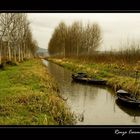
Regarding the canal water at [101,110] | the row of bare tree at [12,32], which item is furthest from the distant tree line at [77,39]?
the canal water at [101,110]

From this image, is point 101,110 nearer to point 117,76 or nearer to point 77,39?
point 117,76

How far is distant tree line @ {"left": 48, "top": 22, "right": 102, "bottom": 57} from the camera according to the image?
106 ft

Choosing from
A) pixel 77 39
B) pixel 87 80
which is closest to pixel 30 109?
pixel 87 80

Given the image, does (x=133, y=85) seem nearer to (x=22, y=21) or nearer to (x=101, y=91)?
(x=101, y=91)

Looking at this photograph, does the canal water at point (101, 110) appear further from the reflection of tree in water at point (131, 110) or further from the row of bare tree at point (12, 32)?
the row of bare tree at point (12, 32)

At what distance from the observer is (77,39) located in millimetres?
37656

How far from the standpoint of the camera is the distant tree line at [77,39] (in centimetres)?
3244

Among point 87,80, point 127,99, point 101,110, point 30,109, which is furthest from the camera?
point 87,80

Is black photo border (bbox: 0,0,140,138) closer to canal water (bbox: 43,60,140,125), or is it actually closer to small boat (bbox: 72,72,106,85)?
canal water (bbox: 43,60,140,125)

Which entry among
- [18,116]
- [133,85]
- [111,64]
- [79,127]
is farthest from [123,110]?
[111,64]

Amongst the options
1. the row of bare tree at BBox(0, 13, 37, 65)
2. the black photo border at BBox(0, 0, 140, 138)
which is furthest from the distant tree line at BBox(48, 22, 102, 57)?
the black photo border at BBox(0, 0, 140, 138)
